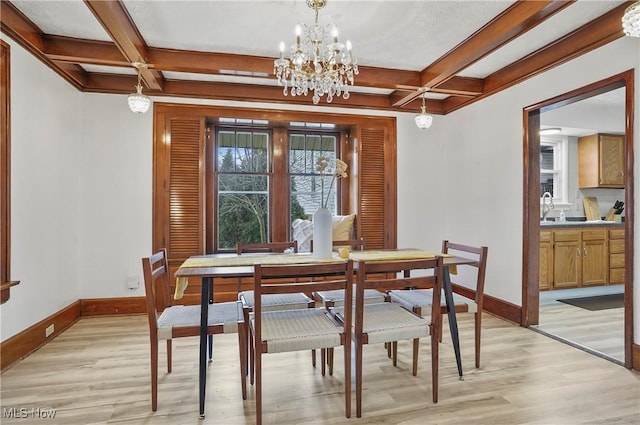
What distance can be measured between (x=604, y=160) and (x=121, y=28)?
606 cm

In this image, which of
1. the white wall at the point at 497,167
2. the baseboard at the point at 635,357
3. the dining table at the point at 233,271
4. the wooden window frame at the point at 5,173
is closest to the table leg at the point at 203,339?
the dining table at the point at 233,271

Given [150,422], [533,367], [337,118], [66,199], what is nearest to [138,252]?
[66,199]

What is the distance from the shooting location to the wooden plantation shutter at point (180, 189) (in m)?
3.74

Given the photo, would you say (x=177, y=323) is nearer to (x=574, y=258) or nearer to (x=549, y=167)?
(x=574, y=258)

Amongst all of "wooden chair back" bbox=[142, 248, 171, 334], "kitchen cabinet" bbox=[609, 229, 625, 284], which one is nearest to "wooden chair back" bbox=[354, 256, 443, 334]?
"wooden chair back" bbox=[142, 248, 171, 334]

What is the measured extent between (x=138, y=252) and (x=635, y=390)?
13.9 feet

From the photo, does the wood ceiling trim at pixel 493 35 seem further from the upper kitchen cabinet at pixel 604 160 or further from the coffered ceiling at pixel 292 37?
the upper kitchen cabinet at pixel 604 160

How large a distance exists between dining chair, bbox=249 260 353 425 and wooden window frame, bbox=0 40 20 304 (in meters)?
1.90

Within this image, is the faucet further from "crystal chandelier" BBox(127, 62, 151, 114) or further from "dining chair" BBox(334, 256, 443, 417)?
"crystal chandelier" BBox(127, 62, 151, 114)

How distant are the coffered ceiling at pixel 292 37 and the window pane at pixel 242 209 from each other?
3.64 ft

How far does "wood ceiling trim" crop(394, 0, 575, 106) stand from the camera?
220 centimetres

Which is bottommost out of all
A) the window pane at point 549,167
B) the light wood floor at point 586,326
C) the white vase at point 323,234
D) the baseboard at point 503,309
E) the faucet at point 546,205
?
the light wood floor at point 586,326

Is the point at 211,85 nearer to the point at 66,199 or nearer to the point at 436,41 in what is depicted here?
the point at 66,199

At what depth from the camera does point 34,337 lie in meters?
2.76
